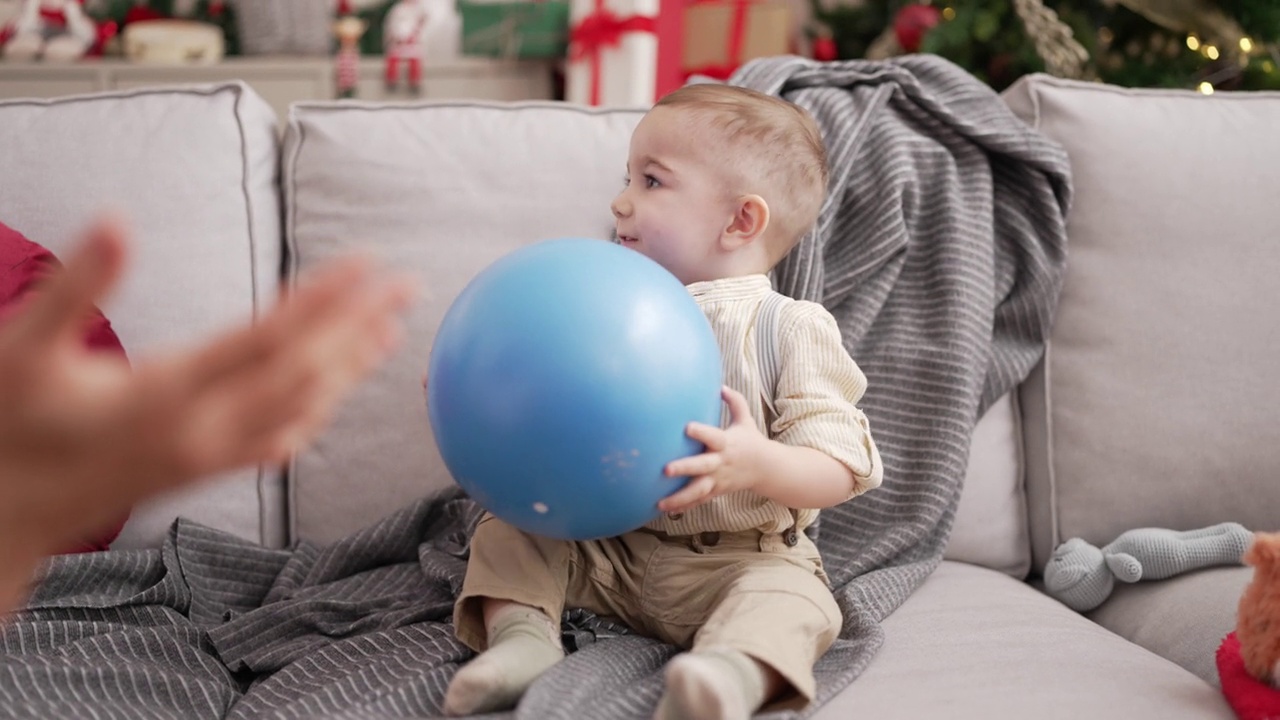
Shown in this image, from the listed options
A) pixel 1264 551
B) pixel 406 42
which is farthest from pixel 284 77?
pixel 1264 551

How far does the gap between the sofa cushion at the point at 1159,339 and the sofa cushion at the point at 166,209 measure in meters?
1.21

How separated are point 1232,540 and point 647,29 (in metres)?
2.39

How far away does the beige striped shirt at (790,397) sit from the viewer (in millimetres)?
1200

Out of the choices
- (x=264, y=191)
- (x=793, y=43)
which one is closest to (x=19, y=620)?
(x=264, y=191)

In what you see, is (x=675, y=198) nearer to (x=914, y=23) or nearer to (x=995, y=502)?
(x=995, y=502)

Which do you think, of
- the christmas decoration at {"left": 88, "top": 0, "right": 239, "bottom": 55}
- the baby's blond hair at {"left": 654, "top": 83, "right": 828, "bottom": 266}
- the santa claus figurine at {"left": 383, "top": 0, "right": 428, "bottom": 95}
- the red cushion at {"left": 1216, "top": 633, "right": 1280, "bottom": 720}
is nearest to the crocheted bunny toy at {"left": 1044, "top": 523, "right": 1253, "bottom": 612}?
the red cushion at {"left": 1216, "top": 633, "right": 1280, "bottom": 720}

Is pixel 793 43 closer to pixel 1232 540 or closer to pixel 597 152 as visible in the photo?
pixel 597 152

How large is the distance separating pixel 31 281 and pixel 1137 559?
152cm

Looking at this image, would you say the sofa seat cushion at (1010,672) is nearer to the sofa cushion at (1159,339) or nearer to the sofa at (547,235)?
the sofa at (547,235)

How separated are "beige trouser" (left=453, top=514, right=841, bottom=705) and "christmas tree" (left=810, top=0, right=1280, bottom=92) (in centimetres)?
175

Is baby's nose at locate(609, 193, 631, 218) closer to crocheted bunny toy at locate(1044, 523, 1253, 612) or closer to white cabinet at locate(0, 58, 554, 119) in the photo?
crocheted bunny toy at locate(1044, 523, 1253, 612)

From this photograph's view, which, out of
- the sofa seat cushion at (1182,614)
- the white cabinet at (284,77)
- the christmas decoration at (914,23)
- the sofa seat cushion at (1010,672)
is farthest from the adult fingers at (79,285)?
the white cabinet at (284,77)

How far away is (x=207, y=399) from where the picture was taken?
0.58 metres

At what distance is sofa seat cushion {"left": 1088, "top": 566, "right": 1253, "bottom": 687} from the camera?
1334 millimetres
